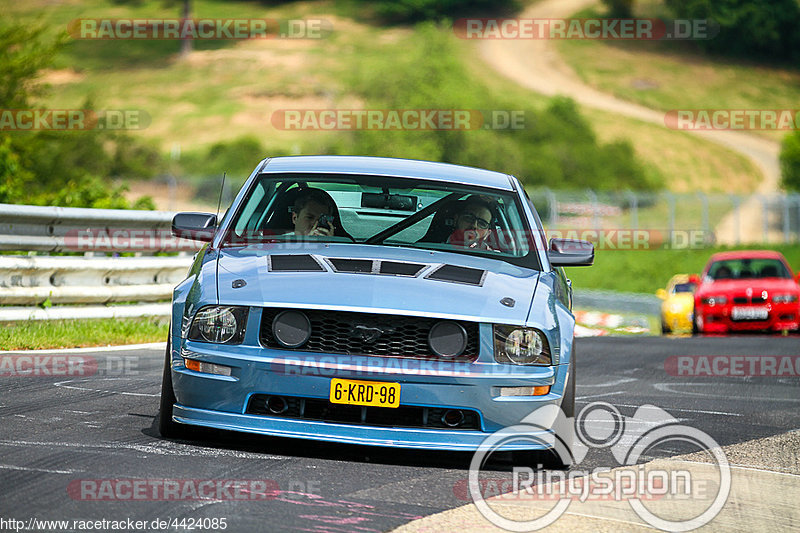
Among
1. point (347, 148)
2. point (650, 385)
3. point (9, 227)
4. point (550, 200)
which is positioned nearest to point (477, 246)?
point (650, 385)

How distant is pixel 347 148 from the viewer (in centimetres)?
6950

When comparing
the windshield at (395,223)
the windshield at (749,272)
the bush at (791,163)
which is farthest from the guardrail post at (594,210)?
the bush at (791,163)

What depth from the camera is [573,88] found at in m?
101

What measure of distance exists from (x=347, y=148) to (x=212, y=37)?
2198 inches

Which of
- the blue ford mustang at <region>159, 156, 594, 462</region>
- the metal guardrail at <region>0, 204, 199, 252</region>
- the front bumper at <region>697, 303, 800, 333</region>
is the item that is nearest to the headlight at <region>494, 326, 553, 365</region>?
the blue ford mustang at <region>159, 156, 594, 462</region>

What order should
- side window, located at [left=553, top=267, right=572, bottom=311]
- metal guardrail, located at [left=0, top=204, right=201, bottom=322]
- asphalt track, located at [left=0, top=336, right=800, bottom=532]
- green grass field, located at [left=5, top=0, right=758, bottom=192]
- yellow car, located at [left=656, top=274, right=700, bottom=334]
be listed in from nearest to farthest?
asphalt track, located at [left=0, top=336, right=800, bottom=532], side window, located at [left=553, top=267, right=572, bottom=311], metal guardrail, located at [left=0, top=204, right=201, bottom=322], yellow car, located at [left=656, top=274, right=700, bottom=334], green grass field, located at [left=5, top=0, right=758, bottom=192]

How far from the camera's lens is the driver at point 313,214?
7012mm

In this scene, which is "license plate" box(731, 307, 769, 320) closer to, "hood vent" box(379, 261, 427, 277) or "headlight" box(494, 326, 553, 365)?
"hood vent" box(379, 261, 427, 277)

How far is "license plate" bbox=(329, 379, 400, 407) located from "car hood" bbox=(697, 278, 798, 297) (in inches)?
547

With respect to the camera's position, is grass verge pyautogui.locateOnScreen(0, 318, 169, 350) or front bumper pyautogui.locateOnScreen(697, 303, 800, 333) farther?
front bumper pyautogui.locateOnScreen(697, 303, 800, 333)

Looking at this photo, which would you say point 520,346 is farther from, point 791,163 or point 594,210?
point 791,163

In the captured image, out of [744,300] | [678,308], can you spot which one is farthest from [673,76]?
[744,300]

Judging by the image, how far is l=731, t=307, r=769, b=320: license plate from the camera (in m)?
18.4

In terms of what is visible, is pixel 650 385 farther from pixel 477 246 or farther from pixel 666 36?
pixel 666 36
